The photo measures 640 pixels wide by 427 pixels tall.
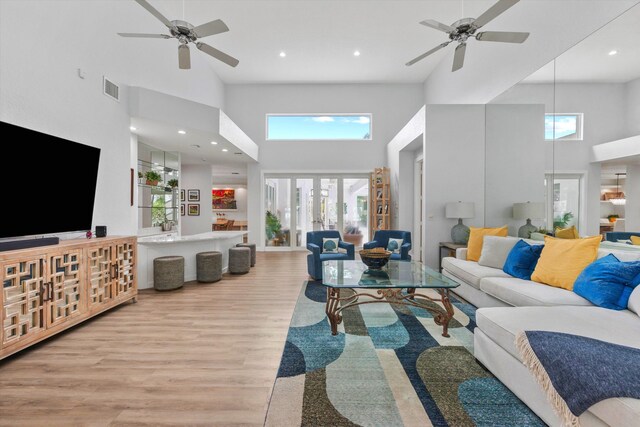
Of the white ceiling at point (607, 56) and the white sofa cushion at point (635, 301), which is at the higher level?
the white ceiling at point (607, 56)

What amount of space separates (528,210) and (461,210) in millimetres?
916

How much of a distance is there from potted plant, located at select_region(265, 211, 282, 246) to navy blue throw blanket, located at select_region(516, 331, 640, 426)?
7.14 m

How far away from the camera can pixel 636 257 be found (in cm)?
231

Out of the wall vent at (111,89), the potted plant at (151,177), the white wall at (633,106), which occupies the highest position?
the wall vent at (111,89)

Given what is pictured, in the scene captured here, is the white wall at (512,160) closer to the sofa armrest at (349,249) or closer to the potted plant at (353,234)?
the sofa armrest at (349,249)

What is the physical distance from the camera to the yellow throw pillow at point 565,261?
2586mm

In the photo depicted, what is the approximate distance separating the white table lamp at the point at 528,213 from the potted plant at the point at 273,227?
575 centimetres

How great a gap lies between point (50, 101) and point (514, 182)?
20.2ft

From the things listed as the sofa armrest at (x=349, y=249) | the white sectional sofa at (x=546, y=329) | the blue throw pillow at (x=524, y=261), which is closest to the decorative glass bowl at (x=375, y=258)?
the white sectional sofa at (x=546, y=329)

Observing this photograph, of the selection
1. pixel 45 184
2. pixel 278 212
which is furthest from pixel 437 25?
pixel 278 212

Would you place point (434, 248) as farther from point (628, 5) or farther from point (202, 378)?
point (202, 378)

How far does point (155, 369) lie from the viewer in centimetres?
213

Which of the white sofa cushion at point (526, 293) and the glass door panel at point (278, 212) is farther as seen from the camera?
the glass door panel at point (278, 212)

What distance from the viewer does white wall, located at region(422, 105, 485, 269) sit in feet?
16.3
